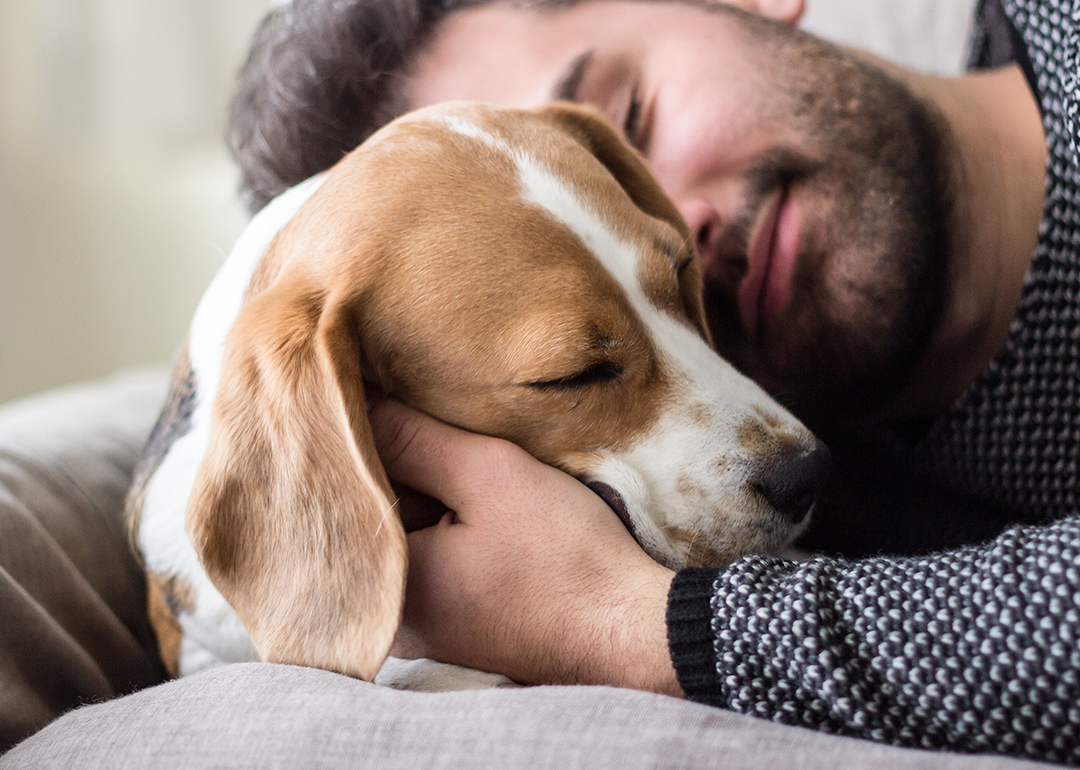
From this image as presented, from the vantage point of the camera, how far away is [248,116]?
6.98 feet

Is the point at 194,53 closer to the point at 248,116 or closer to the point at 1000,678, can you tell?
the point at 248,116

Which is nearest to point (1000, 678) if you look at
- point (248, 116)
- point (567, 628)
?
point (567, 628)

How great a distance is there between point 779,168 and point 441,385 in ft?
2.93

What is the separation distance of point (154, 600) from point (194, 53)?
9.58 feet

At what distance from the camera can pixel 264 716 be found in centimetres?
85

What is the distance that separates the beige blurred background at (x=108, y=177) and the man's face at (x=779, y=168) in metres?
1.82

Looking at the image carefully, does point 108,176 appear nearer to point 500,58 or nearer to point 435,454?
point 500,58

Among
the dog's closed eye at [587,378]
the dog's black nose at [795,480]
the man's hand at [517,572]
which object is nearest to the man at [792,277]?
the man's hand at [517,572]

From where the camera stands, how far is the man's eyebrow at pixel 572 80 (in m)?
1.70

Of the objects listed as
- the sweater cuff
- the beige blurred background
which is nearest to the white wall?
the beige blurred background

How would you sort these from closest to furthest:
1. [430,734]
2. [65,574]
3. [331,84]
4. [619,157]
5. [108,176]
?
Answer: [430,734] → [65,574] → [619,157] → [331,84] → [108,176]

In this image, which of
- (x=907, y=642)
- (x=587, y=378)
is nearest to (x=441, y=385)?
(x=587, y=378)

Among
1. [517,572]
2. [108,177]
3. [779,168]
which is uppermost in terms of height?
[779,168]

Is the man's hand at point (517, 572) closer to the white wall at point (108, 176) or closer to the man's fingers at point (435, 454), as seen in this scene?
the man's fingers at point (435, 454)
